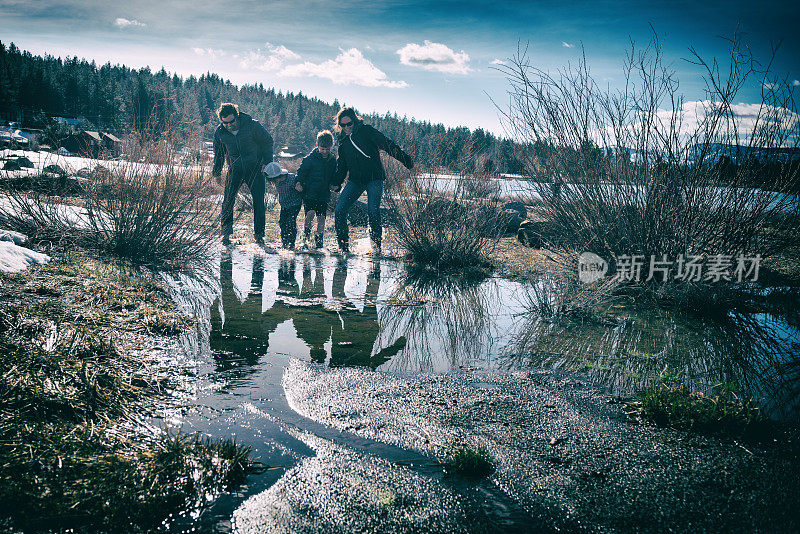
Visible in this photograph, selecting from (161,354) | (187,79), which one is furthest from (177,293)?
(187,79)

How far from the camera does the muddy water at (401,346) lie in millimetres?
2574

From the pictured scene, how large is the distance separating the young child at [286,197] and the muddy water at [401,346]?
6.94 feet

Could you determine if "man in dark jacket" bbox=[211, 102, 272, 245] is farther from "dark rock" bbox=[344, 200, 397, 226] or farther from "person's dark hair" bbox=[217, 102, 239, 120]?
"dark rock" bbox=[344, 200, 397, 226]

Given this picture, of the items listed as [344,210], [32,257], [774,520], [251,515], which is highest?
[344,210]

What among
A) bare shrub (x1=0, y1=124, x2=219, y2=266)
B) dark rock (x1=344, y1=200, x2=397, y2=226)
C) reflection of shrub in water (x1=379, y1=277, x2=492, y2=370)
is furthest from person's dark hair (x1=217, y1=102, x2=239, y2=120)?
dark rock (x1=344, y1=200, x2=397, y2=226)

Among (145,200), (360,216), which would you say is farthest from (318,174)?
(360,216)

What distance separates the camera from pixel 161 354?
3.46 m

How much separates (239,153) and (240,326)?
4328mm

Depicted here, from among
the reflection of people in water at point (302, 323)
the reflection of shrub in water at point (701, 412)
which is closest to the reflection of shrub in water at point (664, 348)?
the reflection of shrub in water at point (701, 412)

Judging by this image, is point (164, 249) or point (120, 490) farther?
point (164, 249)

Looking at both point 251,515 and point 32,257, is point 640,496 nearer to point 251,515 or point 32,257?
point 251,515

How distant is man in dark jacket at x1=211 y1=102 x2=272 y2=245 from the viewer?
7.63 metres

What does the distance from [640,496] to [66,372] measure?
2.99 m

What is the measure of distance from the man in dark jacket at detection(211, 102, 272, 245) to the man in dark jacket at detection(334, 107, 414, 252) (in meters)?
1.33
